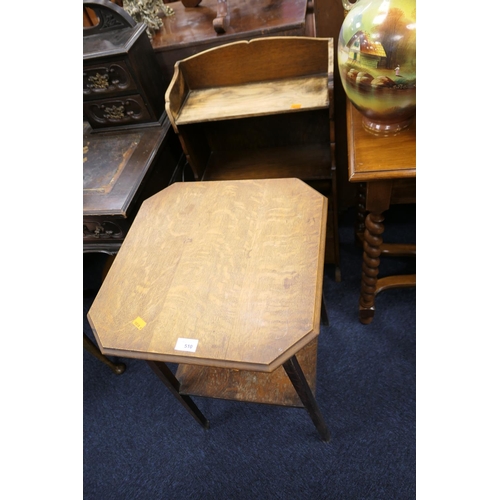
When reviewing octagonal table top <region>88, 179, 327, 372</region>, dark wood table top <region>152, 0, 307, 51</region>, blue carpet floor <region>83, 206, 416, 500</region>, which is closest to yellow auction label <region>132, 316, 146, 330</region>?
octagonal table top <region>88, 179, 327, 372</region>

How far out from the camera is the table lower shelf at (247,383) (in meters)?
1.13

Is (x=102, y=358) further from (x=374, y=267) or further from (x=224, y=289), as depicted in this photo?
(x=374, y=267)

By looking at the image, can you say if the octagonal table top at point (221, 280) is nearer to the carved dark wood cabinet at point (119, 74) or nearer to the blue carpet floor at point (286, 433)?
the carved dark wood cabinet at point (119, 74)

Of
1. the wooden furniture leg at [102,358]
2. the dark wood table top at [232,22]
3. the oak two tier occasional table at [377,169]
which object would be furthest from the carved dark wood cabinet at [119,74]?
the wooden furniture leg at [102,358]

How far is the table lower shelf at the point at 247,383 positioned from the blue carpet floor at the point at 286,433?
0.95 ft

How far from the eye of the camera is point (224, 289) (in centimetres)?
89

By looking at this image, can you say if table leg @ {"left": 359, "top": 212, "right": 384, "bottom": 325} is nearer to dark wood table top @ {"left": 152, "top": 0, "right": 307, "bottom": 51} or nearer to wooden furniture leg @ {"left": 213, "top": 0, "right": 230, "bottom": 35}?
dark wood table top @ {"left": 152, "top": 0, "right": 307, "bottom": 51}

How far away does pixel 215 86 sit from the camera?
1.45 m

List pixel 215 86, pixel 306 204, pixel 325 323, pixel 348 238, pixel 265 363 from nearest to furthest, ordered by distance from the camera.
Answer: pixel 265 363 → pixel 306 204 → pixel 215 86 → pixel 325 323 → pixel 348 238

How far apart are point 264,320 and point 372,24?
0.70 meters

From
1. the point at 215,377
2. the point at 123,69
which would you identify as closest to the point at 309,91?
the point at 123,69

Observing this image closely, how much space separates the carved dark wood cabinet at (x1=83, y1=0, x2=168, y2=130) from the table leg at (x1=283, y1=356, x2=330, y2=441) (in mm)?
1152

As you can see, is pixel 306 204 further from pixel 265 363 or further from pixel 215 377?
pixel 215 377

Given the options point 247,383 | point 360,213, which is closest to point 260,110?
point 360,213
